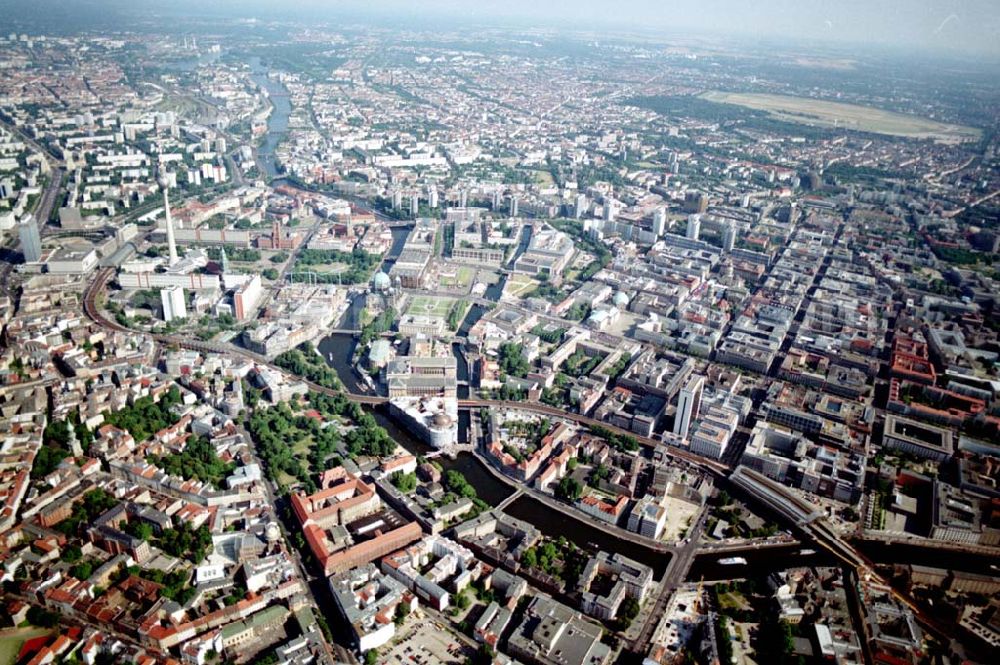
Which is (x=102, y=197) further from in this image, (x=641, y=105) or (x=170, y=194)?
(x=641, y=105)

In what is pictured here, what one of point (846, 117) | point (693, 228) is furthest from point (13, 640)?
point (846, 117)

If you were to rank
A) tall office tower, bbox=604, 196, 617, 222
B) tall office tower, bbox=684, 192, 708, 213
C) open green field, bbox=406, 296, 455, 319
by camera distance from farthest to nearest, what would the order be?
tall office tower, bbox=684, 192, 708, 213, tall office tower, bbox=604, 196, 617, 222, open green field, bbox=406, 296, 455, 319

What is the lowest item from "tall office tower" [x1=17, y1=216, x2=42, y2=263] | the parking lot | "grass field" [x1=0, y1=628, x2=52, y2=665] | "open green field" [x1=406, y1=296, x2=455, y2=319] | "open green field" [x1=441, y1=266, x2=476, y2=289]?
the parking lot

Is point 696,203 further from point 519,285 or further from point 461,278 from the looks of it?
point 461,278

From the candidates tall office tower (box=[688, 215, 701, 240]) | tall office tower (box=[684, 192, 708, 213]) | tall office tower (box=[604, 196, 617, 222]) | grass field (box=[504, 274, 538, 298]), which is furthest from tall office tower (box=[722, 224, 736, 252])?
grass field (box=[504, 274, 538, 298])

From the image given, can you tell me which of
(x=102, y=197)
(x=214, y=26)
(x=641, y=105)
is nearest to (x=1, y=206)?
(x=102, y=197)

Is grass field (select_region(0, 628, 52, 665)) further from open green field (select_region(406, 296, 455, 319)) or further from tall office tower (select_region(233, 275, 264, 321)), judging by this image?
open green field (select_region(406, 296, 455, 319))
